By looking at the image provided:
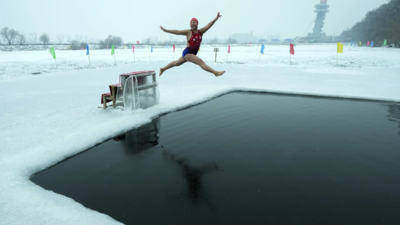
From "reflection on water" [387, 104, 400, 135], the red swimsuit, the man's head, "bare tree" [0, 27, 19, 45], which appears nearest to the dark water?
"reflection on water" [387, 104, 400, 135]

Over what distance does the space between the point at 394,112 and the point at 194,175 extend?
306 inches

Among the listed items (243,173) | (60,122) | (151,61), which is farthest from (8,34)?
(243,173)

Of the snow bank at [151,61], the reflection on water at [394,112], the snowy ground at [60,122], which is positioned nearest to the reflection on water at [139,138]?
the snowy ground at [60,122]

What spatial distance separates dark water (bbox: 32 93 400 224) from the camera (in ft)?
10.9

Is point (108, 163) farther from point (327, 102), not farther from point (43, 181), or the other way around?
point (327, 102)

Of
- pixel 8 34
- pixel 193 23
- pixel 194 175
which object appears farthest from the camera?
pixel 8 34

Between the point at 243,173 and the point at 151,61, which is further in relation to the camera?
the point at 151,61

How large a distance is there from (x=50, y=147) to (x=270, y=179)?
448 cm

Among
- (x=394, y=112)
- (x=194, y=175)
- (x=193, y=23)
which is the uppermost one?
(x=193, y=23)

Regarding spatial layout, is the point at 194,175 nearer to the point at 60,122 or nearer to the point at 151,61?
the point at 60,122

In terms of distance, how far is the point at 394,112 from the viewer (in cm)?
830

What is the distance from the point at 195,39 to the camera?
5852 mm

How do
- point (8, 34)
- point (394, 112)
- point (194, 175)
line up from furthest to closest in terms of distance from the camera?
point (8, 34)
point (394, 112)
point (194, 175)

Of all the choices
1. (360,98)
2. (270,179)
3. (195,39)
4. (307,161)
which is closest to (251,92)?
(360,98)
